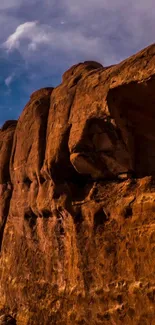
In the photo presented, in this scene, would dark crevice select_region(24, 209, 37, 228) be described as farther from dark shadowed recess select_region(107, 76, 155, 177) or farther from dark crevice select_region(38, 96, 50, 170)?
dark shadowed recess select_region(107, 76, 155, 177)

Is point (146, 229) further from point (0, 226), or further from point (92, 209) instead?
point (0, 226)

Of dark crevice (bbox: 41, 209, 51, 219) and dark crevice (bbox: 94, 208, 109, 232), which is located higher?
dark crevice (bbox: 41, 209, 51, 219)

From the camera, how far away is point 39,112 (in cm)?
1611

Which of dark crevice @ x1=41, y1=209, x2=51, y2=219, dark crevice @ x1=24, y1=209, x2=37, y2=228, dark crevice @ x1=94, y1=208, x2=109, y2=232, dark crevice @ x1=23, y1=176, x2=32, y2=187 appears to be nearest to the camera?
dark crevice @ x1=94, y1=208, x2=109, y2=232

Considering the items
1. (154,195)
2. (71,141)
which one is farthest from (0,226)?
(154,195)

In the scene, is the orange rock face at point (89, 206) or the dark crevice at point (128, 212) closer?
the orange rock face at point (89, 206)

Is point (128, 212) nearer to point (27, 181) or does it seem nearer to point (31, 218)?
point (31, 218)

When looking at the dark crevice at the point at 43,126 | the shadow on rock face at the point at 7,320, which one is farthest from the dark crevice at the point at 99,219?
the shadow on rock face at the point at 7,320

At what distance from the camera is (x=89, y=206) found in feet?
41.2

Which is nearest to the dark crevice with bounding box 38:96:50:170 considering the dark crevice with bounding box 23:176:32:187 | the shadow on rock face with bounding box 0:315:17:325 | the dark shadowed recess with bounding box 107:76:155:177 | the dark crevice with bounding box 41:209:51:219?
the dark crevice with bounding box 23:176:32:187

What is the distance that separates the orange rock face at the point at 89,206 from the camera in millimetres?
10945

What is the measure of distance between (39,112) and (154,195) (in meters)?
7.07

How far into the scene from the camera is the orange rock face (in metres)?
10.9

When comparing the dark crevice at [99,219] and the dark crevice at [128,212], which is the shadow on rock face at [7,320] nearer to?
the dark crevice at [99,219]
